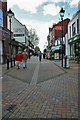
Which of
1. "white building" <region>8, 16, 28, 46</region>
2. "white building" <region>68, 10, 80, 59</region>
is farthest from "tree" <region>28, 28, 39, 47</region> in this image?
"white building" <region>68, 10, 80, 59</region>

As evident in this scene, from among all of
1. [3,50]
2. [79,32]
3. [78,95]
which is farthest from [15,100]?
[79,32]

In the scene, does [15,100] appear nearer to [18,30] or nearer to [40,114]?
[40,114]

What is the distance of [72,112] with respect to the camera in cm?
311

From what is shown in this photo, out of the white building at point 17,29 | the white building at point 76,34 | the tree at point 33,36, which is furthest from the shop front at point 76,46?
the tree at point 33,36

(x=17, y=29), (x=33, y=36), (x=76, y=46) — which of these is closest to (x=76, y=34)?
(x=76, y=46)

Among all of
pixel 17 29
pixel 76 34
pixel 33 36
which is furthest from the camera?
pixel 33 36

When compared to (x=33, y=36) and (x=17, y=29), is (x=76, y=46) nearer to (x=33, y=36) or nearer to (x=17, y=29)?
(x=17, y=29)

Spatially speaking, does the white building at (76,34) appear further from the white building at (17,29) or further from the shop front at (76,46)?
the white building at (17,29)

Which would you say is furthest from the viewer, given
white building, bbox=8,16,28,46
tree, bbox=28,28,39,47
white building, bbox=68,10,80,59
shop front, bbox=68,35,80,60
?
tree, bbox=28,28,39,47

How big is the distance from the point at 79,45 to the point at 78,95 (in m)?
15.7

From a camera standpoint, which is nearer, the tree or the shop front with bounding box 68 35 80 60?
the shop front with bounding box 68 35 80 60

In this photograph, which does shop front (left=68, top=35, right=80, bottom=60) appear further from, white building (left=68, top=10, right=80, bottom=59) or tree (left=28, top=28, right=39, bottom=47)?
tree (left=28, top=28, right=39, bottom=47)

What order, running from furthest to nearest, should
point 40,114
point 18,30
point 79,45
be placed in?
point 18,30
point 79,45
point 40,114

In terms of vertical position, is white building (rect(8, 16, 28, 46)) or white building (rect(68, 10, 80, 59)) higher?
white building (rect(8, 16, 28, 46))
